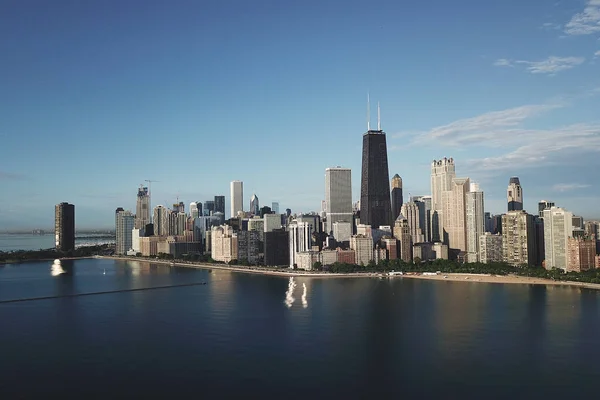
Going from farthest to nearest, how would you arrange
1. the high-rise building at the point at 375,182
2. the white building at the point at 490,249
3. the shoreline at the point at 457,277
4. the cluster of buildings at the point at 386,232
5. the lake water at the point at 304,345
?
the high-rise building at the point at 375,182 → the white building at the point at 490,249 → the cluster of buildings at the point at 386,232 → the shoreline at the point at 457,277 → the lake water at the point at 304,345

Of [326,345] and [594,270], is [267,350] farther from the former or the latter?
[594,270]

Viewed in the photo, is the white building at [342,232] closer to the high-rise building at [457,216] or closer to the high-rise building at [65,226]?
the high-rise building at [457,216]

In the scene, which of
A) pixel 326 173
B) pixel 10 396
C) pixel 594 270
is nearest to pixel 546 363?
pixel 10 396

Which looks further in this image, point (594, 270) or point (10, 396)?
point (594, 270)

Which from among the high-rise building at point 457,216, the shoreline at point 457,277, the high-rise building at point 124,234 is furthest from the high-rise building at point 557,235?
the high-rise building at point 124,234

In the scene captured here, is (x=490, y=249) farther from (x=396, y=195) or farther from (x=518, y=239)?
(x=396, y=195)
